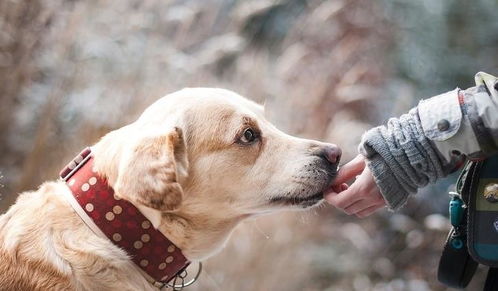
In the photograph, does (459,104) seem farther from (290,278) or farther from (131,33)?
(131,33)

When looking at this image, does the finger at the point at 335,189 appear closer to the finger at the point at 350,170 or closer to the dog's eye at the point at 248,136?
the finger at the point at 350,170

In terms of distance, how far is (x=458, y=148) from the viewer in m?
1.38

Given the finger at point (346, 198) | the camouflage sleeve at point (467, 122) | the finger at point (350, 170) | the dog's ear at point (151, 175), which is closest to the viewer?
the camouflage sleeve at point (467, 122)

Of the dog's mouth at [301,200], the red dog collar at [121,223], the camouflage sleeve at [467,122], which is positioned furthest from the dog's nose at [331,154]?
the red dog collar at [121,223]

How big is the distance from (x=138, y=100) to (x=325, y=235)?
1121 mm

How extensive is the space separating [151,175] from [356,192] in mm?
517

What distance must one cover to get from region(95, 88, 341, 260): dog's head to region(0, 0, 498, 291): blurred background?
1.11 m

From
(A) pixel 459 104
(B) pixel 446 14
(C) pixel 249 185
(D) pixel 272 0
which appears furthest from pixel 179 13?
(A) pixel 459 104

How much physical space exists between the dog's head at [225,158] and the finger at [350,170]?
2 centimetres

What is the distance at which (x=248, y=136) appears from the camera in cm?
175

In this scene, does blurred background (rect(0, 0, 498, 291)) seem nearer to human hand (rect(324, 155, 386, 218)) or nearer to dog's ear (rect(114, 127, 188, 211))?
human hand (rect(324, 155, 386, 218))

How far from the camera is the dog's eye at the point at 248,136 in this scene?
5.72ft

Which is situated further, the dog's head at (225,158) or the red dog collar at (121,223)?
the dog's head at (225,158)

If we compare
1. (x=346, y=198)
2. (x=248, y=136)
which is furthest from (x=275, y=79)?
(x=346, y=198)
